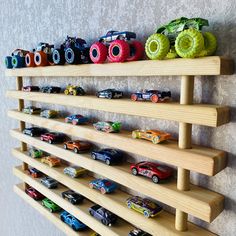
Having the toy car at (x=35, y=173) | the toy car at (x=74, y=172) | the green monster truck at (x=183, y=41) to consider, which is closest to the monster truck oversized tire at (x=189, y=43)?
the green monster truck at (x=183, y=41)

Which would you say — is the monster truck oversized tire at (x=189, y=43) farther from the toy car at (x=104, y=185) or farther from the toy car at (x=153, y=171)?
the toy car at (x=104, y=185)

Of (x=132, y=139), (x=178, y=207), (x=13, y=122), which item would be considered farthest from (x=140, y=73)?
(x=13, y=122)

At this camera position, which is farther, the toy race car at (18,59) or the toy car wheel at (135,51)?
the toy race car at (18,59)

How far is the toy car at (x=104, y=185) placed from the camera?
2.08 feet

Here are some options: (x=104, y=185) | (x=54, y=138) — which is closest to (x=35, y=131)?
(x=54, y=138)

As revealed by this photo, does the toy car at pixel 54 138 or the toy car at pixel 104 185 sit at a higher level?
the toy car at pixel 54 138

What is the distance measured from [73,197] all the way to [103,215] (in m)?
0.13

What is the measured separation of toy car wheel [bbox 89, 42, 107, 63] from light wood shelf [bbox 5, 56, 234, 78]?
0.01 metres

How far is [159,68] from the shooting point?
0.47m

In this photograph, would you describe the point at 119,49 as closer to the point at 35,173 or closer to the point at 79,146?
the point at 79,146

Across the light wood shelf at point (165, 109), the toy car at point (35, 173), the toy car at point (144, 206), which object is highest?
the light wood shelf at point (165, 109)

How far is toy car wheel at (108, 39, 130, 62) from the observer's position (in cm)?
52

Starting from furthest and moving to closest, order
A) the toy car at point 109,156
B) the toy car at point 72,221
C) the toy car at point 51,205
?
the toy car at point 51,205
the toy car at point 72,221
the toy car at point 109,156

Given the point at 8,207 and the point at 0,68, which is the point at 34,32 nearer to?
the point at 0,68
